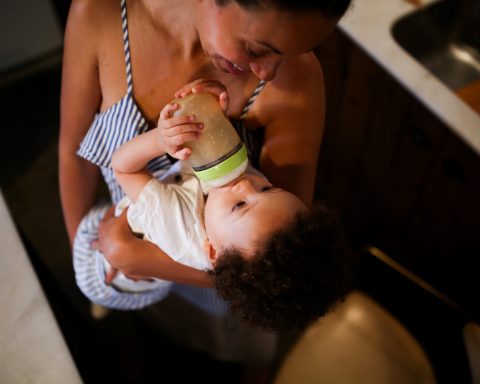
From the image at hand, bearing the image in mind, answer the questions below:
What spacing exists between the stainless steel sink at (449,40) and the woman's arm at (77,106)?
107cm

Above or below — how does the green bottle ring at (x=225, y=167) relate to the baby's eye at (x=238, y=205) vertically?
above

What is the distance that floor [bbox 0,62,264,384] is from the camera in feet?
5.43

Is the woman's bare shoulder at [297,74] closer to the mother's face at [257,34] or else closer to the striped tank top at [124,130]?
the striped tank top at [124,130]

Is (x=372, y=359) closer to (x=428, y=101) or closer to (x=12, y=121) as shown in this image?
(x=428, y=101)

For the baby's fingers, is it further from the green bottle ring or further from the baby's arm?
the green bottle ring

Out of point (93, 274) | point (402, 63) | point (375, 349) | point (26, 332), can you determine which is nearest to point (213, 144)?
point (26, 332)

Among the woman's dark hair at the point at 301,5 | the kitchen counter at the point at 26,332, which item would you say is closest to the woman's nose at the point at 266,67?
the woman's dark hair at the point at 301,5

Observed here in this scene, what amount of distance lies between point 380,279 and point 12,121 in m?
2.10

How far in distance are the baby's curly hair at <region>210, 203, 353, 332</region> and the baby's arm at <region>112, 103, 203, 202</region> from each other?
23 cm

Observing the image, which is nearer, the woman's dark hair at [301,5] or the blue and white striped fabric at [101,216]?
the woman's dark hair at [301,5]

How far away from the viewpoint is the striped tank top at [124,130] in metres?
0.99

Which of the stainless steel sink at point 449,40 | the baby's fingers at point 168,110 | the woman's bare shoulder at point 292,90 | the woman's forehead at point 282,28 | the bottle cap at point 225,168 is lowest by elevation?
the stainless steel sink at point 449,40

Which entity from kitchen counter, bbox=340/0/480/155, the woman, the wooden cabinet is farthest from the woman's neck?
the wooden cabinet

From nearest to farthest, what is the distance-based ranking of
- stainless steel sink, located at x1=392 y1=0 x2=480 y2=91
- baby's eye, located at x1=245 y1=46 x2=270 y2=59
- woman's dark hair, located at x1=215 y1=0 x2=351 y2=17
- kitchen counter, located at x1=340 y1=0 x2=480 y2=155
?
woman's dark hair, located at x1=215 y1=0 x2=351 y2=17
baby's eye, located at x1=245 y1=46 x2=270 y2=59
kitchen counter, located at x1=340 y1=0 x2=480 y2=155
stainless steel sink, located at x1=392 y1=0 x2=480 y2=91
